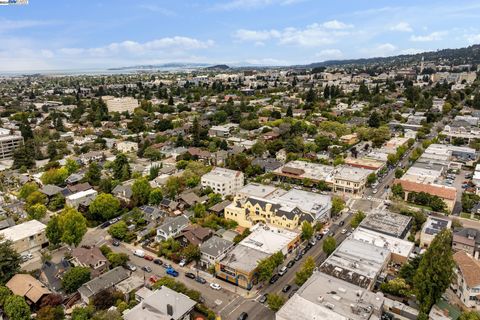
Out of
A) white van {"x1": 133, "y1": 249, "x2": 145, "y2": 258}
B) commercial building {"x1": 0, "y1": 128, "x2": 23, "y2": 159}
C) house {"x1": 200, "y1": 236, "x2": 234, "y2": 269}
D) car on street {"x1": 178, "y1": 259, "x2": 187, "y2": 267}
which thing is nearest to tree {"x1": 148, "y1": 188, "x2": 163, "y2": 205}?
white van {"x1": 133, "y1": 249, "x2": 145, "y2": 258}

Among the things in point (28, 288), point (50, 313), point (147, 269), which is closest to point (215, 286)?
point (147, 269)

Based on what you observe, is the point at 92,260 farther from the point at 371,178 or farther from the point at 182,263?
the point at 371,178

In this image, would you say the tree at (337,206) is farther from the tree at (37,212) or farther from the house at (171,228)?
the tree at (37,212)

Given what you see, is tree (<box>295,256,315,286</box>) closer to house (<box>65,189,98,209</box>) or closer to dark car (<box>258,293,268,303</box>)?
dark car (<box>258,293,268,303</box>)

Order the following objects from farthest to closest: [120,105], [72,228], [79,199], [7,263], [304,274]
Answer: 1. [120,105]
2. [79,199]
3. [72,228]
4. [7,263]
5. [304,274]

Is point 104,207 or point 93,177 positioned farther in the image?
point 93,177

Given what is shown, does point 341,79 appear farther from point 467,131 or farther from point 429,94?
point 467,131
